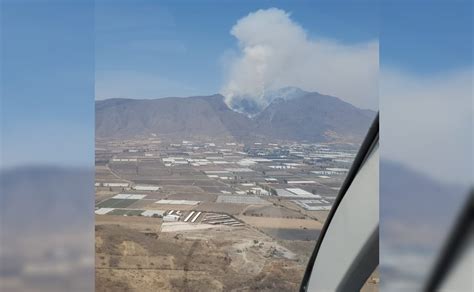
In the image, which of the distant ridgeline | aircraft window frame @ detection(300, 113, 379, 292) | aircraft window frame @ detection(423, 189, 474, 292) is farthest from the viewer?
the distant ridgeline

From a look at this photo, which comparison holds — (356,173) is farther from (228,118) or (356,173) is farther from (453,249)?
(228,118)

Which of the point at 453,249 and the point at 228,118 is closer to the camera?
the point at 453,249

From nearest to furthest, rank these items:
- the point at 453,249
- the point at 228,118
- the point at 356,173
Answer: the point at 453,249 < the point at 356,173 < the point at 228,118

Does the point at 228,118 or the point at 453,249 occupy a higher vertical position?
the point at 228,118

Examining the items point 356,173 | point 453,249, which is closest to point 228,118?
point 356,173

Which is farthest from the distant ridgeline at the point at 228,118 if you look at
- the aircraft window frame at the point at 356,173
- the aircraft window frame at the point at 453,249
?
the aircraft window frame at the point at 453,249

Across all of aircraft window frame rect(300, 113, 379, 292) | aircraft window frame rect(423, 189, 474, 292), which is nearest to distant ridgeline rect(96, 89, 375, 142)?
aircraft window frame rect(300, 113, 379, 292)

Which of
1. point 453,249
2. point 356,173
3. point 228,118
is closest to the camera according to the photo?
point 453,249

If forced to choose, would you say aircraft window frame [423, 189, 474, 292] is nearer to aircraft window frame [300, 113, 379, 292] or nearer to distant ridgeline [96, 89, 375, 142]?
aircraft window frame [300, 113, 379, 292]
